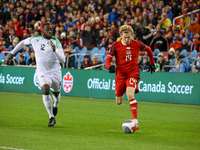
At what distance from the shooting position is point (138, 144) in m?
7.00

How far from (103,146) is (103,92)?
39.9 feet

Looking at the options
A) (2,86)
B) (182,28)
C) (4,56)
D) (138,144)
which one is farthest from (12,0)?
(138,144)

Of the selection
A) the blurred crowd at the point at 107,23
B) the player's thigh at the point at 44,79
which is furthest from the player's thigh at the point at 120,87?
the blurred crowd at the point at 107,23

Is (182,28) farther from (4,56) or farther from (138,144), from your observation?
(138,144)

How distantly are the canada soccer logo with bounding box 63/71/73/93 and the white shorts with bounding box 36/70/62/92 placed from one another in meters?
9.86

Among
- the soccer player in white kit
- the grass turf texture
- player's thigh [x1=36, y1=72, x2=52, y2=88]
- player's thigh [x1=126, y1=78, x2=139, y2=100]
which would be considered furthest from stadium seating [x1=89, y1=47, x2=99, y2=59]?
player's thigh [x1=126, y1=78, x2=139, y2=100]

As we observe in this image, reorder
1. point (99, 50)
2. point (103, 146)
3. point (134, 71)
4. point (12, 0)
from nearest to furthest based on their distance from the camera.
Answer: point (103, 146) < point (134, 71) < point (99, 50) < point (12, 0)

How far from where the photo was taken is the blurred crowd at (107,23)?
1988 centimetres

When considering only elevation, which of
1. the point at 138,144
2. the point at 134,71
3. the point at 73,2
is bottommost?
the point at 138,144

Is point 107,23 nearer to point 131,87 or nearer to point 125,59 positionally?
point 125,59

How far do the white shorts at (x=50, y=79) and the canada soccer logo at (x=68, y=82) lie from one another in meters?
9.86

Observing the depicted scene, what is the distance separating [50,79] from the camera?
9398 millimetres

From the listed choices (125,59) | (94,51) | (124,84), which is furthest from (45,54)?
(94,51)

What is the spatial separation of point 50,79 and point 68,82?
10411mm
